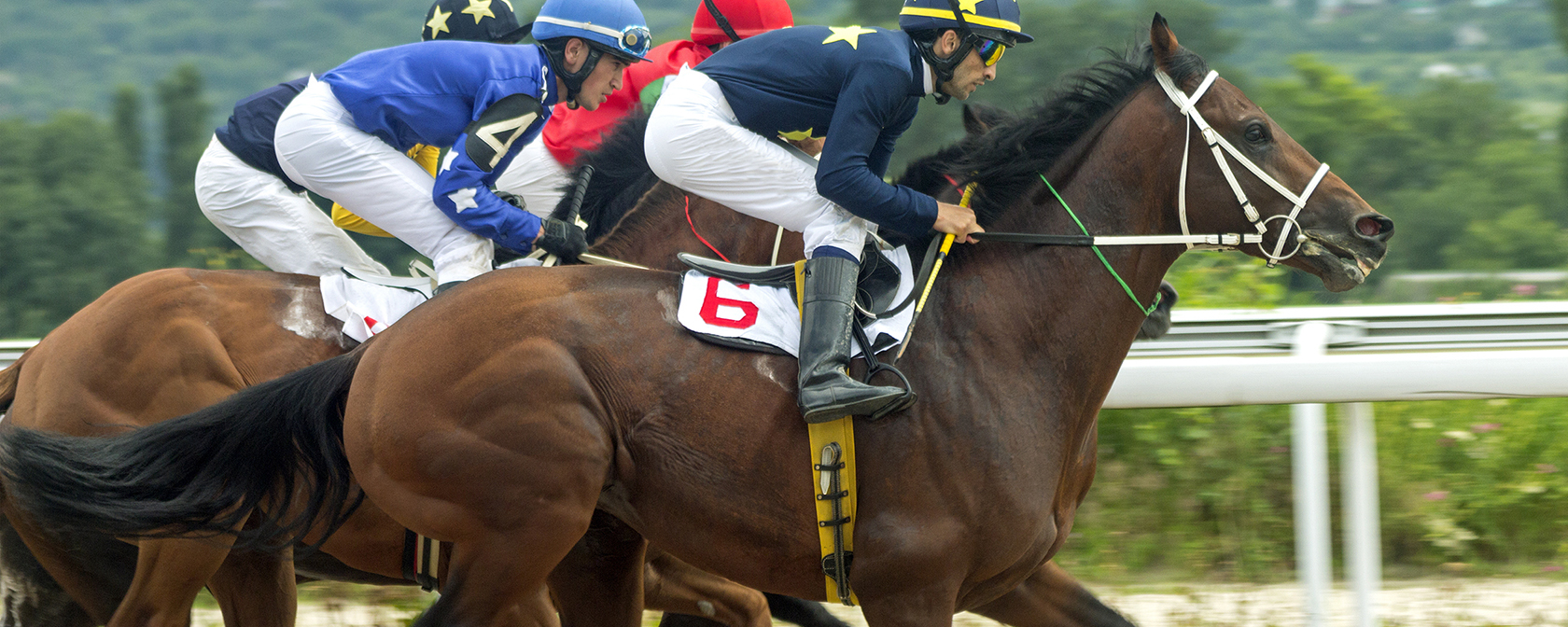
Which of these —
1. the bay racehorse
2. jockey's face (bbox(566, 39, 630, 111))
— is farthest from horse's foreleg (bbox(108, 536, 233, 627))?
jockey's face (bbox(566, 39, 630, 111))

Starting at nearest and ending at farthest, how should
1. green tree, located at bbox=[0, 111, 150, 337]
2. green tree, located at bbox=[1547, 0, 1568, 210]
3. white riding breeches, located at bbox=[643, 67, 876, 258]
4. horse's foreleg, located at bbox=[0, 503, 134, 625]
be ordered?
1. white riding breeches, located at bbox=[643, 67, 876, 258]
2. horse's foreleg, located at bbox=[0, 503, 134, 625]
3. green tree, located at bbox=[0, 111, 150, 337]
4. green tree, located at bbox=[1547, 0, 1568, 210]

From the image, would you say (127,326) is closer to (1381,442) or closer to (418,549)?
(418,549)

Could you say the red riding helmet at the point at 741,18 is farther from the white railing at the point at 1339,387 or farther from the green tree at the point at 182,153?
the green tree at the point at 182,153

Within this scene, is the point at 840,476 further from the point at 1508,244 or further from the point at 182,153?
the point at 182,153

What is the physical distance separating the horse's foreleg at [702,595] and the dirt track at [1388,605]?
0.77 meters

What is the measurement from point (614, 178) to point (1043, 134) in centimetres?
147

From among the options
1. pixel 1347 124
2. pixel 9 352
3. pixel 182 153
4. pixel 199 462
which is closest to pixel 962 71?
pixel 199 462

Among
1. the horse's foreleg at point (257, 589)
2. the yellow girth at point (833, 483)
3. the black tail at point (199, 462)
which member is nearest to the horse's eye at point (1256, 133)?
the yellow girth at point (833, 483)

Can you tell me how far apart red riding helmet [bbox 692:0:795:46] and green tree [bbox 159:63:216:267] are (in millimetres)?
36976

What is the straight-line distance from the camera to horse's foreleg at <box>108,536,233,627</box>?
12.0 ft

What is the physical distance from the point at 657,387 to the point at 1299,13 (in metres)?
48.9

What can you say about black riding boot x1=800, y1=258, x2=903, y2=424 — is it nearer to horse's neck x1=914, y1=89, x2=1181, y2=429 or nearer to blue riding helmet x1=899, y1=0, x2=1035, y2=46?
horse's neck x1=914, y1=89, x2=1181, y2=429

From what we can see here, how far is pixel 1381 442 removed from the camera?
4.64m

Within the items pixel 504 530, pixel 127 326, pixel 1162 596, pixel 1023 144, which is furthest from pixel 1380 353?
pixel 127 326
